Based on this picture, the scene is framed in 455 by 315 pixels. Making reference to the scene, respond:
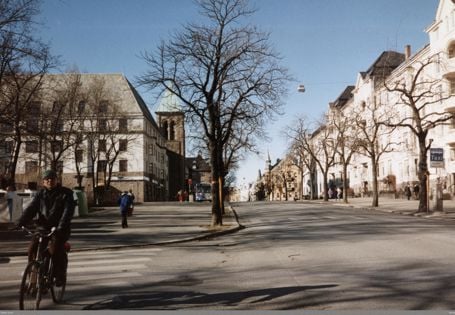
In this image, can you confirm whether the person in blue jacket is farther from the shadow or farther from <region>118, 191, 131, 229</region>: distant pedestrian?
the shadow

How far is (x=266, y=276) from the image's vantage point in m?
9.08

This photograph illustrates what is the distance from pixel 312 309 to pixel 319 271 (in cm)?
346

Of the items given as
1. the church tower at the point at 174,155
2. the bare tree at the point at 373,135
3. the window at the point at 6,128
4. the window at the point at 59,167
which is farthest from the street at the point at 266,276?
the church tower at the point at 174,155

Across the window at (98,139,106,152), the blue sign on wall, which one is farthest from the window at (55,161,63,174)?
the blue sign on wall

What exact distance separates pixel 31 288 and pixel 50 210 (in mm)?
1047

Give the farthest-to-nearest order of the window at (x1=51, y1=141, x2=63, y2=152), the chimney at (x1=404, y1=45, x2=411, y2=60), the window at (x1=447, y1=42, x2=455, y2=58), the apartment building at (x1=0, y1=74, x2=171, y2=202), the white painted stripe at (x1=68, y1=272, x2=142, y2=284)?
the chimney at (x1=404, y1=45, x2=411, y2=60)
the window at (x1=447, y1=42, x2=455, y2=58)
the window at (x1=51, y1=141, x2=63, y2=152)
the apartment building at (x1=0, y1=74, x2=171, y2=202)
the white painted stripe at (x1=68, y1=272, x2=142, y2=284)

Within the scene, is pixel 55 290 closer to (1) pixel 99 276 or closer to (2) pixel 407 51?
(1) pixel 99 276

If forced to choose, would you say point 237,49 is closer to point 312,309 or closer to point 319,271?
point 319,271

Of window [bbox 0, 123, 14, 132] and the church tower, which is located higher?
the church tower

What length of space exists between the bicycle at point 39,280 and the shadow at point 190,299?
663mm

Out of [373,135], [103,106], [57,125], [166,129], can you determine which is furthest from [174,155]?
[57,125]

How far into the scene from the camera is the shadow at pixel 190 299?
659 cm

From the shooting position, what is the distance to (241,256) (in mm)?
12477

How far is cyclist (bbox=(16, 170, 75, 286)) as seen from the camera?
6898mm
